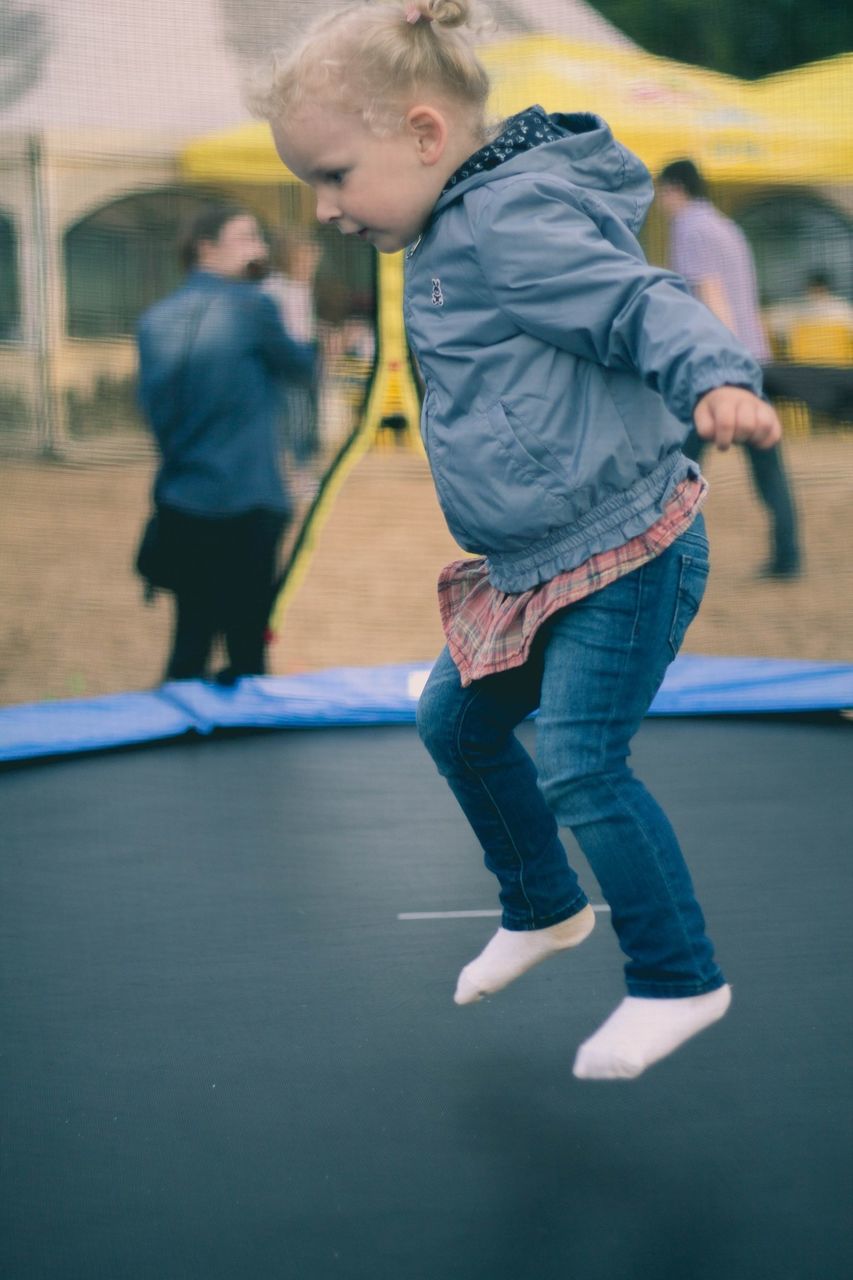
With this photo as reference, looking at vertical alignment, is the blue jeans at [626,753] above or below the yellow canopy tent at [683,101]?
below

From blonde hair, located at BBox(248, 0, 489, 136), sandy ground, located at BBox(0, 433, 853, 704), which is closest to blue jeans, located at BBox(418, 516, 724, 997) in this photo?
blonde hair, located at BBox(248, 0, 489, 136)

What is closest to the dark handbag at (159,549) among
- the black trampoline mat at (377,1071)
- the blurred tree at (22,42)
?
the blurred tree at (22,42)

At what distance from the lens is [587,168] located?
1231 millimetres

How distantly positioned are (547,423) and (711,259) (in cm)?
199

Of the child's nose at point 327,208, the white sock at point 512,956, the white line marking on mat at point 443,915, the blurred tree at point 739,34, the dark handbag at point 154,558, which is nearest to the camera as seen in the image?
the child's nose at point 327,208

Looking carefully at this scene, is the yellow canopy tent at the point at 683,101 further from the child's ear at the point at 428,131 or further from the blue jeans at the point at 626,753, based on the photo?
the blue jeans at the point at 626,753

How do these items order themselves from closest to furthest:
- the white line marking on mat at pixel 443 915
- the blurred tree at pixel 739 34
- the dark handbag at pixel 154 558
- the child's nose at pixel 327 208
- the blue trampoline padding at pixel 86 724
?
the child's nose at pixel 327 208 → the white line marking on mat at pixel 443 915 → the blue trampoline padding at pixel 86 724 → the dark handbag at pixel 154 558 → the blurred tree at pixel 739 34

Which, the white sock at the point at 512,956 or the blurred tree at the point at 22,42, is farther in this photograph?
the blurred tree at the point at 22,42

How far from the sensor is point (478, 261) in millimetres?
1191

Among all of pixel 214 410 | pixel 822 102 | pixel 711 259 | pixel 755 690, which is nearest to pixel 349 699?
pixel 214 410

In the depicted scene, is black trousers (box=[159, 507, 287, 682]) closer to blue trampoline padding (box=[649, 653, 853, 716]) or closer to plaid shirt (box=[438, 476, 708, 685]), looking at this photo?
blue trampoline padding (box=[649, 653, 853, 716])

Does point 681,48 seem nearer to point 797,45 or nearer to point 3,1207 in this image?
point 797,45

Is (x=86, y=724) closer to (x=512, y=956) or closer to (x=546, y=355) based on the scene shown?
(x=512, y=956)

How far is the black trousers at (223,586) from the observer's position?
2.91 meters
